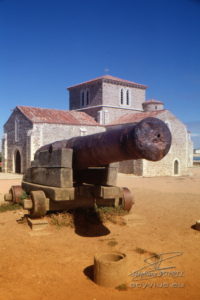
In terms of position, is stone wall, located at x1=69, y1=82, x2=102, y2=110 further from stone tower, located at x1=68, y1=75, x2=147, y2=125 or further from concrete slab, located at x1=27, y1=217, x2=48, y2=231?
concrete slab, located at x1=27, y1=217, x2=48, y2=231

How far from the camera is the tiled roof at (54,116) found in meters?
21.3

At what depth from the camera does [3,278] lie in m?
3.51

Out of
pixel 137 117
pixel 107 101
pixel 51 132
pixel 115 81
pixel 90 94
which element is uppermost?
pixel 115 81

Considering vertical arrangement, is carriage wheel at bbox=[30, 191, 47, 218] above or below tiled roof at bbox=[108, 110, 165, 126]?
below

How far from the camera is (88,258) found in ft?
13.8

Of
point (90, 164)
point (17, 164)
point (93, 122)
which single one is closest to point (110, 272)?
point (90, 164)

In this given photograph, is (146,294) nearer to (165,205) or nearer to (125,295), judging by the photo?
(125,295)

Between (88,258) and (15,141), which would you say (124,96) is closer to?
(15,141)

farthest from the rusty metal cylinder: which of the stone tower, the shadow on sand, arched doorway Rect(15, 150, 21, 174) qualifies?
the stone tower

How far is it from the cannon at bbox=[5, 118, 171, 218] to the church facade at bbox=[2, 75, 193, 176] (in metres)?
14.8

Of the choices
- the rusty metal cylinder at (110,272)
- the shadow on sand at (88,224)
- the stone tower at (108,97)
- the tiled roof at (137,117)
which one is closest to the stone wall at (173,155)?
the tiled roof at (137,117)

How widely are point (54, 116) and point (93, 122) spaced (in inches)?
145

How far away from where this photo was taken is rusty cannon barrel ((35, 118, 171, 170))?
349cm

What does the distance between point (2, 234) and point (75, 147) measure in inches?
84.8
